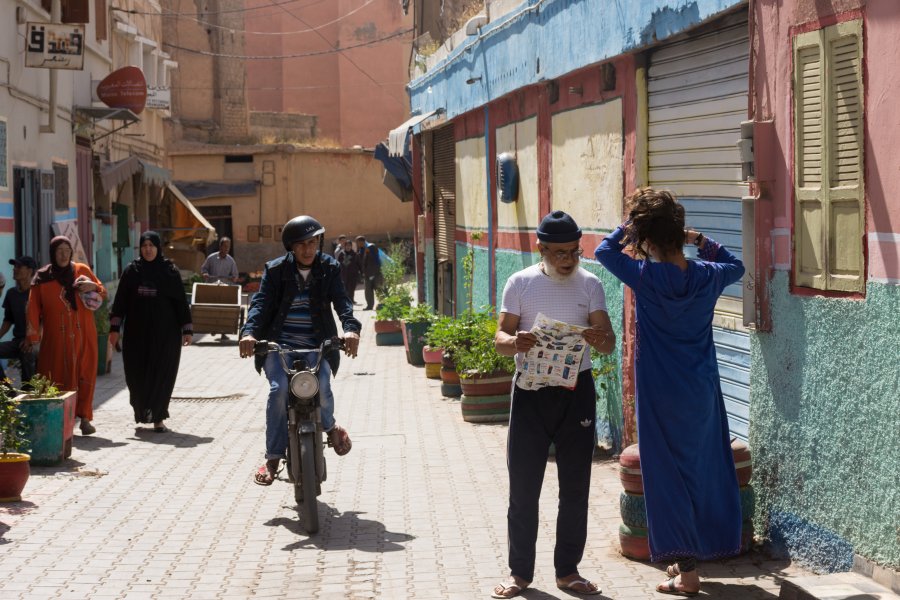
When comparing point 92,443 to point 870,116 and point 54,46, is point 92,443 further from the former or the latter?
point 54,46

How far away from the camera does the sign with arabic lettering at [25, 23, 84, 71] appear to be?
1625cm

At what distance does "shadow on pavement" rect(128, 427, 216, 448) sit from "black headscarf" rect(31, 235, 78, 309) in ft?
4.04

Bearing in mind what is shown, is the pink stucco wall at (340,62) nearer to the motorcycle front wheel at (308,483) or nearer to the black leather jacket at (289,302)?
the black leather jacket at (289,302)

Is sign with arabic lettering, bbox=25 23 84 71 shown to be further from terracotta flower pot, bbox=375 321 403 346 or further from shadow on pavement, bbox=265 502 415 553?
shadow on pavement, bbox=265 502 415 553

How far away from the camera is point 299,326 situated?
7770mm

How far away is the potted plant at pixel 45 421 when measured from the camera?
30.5 ft

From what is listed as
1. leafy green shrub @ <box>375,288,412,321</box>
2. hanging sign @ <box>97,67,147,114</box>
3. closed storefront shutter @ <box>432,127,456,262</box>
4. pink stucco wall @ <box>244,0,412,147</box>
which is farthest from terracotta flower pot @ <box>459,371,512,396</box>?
pink stucco wall @ <box>244,0,412,147</box>

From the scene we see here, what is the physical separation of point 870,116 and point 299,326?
3.64 meters

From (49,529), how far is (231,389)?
732 cm

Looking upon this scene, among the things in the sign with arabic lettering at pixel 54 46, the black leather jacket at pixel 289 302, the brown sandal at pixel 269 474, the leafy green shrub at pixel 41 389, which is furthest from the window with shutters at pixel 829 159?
the sign with arabic lettering at pixel 54 46

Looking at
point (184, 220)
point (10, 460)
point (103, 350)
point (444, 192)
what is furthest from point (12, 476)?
point (184, 220)

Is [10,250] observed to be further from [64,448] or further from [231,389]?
[64,448]

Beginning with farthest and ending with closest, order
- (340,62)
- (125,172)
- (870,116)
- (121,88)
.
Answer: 1. (340,62)
2. (125,172)
3. (121,88)
4. (870,116)

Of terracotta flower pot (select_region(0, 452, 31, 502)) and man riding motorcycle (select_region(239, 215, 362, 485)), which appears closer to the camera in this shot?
man riding motorcycle (select_region(239, 215, 362, 485))
